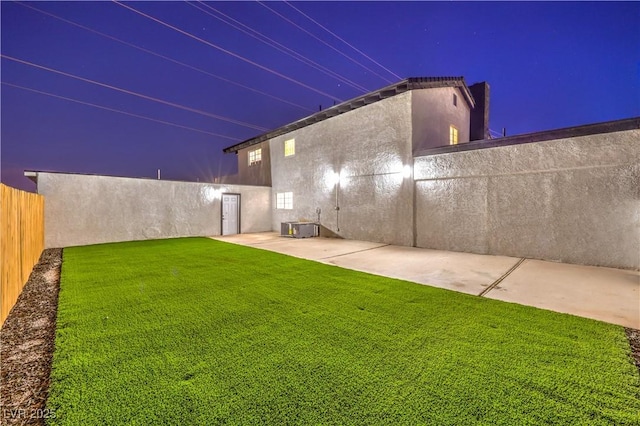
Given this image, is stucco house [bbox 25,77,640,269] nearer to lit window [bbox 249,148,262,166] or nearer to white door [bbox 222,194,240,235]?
white door [bbox 222,194,240,235]

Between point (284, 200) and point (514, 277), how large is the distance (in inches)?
402

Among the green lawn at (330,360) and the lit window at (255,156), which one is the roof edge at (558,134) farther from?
the lit window at (255,156)

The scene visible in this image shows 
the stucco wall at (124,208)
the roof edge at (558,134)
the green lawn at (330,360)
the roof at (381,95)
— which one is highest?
the roof at (381,95)

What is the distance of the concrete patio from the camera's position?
353 cm

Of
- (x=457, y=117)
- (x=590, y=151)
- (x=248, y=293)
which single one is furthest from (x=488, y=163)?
(x=248, y=293)

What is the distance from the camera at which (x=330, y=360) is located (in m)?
2.21

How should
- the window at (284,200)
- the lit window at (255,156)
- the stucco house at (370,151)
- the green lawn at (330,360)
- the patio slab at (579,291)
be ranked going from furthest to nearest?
the lit window at (255,156), the window at (284,200), the stucco house at (370,151), the patio slab at (579,291), the green lawn at (330,360)

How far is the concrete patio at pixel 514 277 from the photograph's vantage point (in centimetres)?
353

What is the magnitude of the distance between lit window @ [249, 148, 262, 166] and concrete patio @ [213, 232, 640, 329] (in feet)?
30.0

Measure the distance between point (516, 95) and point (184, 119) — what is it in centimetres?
6050

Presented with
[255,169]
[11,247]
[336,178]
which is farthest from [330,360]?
[255,169]

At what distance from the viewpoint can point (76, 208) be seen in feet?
29.3

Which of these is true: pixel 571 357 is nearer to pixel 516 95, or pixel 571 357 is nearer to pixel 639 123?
pixel 639 123

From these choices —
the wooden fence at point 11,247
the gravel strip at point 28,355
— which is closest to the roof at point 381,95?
the wooden fence at point 11,247
